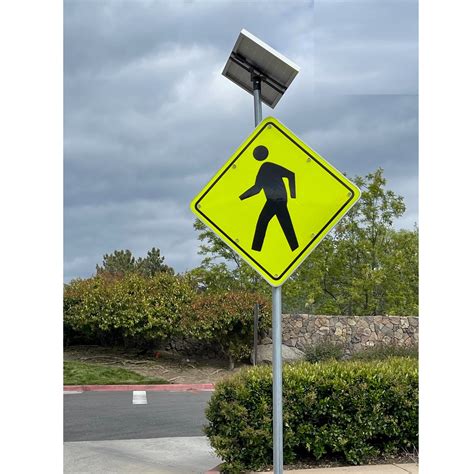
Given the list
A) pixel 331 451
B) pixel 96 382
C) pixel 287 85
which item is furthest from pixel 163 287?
pixel 287 85

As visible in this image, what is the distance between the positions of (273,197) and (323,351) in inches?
544

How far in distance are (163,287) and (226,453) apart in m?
12.7

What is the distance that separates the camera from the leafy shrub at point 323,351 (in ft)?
55.6

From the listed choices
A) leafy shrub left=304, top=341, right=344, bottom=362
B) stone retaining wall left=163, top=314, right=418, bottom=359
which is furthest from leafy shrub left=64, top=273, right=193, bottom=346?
leafy shrub left=304, top=341, right=344, bottom=362

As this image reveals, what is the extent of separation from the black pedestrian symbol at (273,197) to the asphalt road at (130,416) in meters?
4.94

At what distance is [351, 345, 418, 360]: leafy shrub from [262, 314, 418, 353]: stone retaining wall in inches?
47.6

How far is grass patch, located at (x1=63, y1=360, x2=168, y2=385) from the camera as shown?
15.6m

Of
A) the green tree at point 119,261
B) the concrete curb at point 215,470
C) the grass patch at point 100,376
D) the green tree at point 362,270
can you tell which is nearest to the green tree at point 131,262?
the green tree at point 119,261

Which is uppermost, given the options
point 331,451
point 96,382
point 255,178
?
point 255,178

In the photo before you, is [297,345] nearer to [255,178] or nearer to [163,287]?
[163,287]

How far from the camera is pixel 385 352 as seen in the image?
16.3 m

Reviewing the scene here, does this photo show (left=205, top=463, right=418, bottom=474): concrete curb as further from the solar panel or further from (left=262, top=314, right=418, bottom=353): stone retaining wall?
(left=262, top=314, right=418, bottom=353): stone retaining wall

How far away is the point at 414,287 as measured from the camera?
2305 cm

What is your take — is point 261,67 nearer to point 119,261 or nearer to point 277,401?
point 277,401
